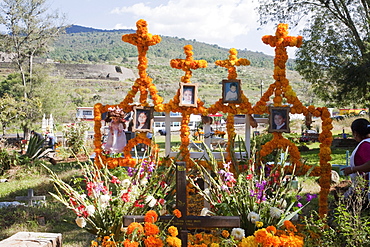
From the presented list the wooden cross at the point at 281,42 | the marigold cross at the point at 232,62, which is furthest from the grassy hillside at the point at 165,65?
the marigold cross at the point at 232,62

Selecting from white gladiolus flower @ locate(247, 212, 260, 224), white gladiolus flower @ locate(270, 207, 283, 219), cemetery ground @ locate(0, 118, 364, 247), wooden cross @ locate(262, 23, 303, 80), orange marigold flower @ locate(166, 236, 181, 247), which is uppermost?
wooden cross @ locate(262, 23, 303, 80)

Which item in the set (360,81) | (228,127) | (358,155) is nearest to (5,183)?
(228,127)

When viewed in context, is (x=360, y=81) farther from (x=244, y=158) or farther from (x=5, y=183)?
(x=5, y=183)

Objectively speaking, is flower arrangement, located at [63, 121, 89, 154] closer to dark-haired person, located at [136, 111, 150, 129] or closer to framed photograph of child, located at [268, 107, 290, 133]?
dark-haired person, located at [136, 111, 150, 129]

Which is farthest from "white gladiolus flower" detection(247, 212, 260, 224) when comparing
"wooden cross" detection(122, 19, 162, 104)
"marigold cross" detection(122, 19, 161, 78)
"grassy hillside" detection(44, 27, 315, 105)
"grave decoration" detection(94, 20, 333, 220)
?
"grassy hillside" detection(44, 27, 315, 105)

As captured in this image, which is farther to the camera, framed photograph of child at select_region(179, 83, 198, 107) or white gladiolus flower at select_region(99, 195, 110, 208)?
framed photograph of child at select_region(179, 83, 198, 107)

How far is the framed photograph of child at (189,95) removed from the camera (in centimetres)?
654

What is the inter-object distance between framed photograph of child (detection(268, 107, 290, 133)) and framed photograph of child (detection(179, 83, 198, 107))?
49.0 inches

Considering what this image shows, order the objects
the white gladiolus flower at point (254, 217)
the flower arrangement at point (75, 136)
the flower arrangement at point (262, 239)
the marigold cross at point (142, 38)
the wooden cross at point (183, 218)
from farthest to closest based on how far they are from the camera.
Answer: the flower arrangement at point (75, 136) → the marigold cross at point (142, 38) → the white gladiolus flower at point (254, 217) → the wooden cross at point (183, 218) → the flower arrangement at point (262, 239)

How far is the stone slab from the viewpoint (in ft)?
10.9

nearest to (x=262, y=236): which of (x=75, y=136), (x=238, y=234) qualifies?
(x=238, y=234)

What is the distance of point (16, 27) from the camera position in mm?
25078

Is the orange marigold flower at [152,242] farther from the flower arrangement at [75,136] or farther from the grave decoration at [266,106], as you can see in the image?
the flower arrangement at [75,136]

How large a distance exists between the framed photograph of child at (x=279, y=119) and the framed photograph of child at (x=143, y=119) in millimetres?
1974
